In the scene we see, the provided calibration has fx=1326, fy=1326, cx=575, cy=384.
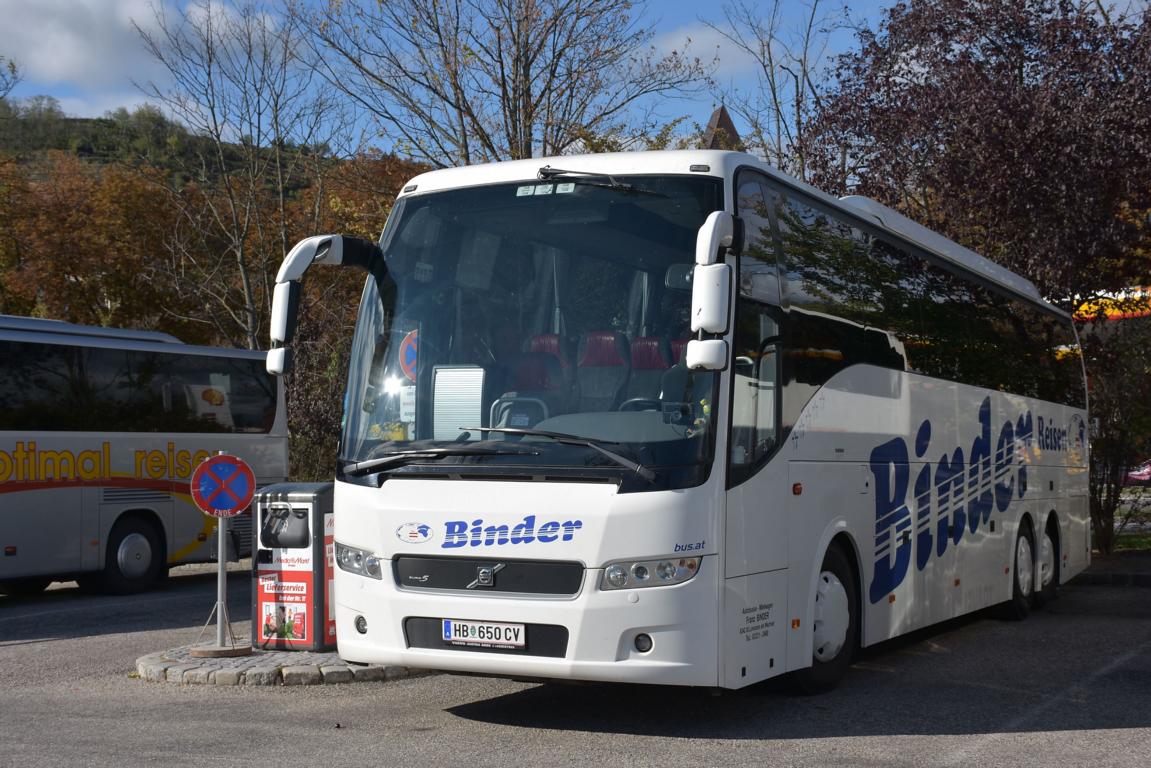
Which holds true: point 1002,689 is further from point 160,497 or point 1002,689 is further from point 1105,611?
point 160,497

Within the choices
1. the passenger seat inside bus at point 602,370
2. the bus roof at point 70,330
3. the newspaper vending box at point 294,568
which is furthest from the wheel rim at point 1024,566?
the bus roof at point 70,330

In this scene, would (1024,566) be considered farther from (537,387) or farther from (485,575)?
(485,575)

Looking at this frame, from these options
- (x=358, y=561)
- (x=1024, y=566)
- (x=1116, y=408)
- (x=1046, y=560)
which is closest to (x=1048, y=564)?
(x=1046, y=560)

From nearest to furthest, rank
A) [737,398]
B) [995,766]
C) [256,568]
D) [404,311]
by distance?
[995,766]
[737,398]
[404,311]
[256,568]

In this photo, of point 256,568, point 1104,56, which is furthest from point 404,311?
point 1104,56

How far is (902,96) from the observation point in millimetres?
20797

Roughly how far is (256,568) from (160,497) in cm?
810

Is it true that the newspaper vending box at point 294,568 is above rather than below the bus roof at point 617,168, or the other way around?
below

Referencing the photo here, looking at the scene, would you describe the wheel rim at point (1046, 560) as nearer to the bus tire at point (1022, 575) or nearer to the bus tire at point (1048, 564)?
the bus tire at point (1048, 564)

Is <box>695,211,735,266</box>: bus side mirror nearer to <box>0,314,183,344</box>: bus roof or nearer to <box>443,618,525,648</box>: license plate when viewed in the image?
<box>443,618,525,648</box>: license plate

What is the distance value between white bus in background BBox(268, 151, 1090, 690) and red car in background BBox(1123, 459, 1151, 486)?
1197 cm

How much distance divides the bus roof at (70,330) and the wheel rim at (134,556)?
278cm

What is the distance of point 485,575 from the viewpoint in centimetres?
763

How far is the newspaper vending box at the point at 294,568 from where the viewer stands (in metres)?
10.8
